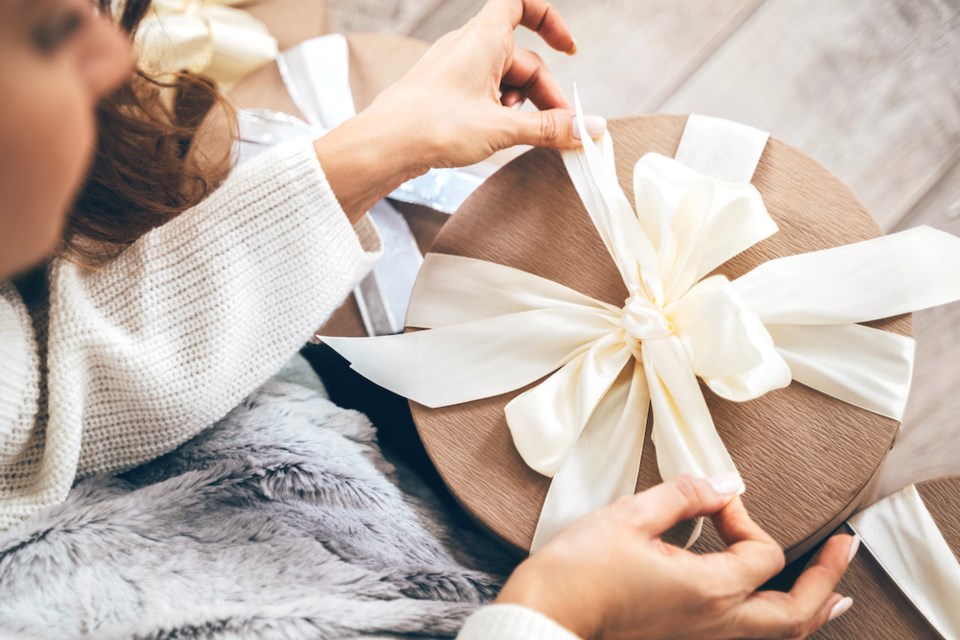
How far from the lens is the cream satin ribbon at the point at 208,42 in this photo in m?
0.95

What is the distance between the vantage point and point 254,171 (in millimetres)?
564

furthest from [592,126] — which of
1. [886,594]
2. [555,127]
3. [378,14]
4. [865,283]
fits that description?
[378,14]

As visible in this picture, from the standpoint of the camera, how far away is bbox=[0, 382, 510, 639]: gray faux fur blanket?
0.47 metres

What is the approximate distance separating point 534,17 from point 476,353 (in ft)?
1.15

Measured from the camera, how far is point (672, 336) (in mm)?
525

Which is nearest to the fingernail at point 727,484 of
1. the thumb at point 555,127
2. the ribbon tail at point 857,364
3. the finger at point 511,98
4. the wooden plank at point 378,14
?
the ribbon tail at point 857,364

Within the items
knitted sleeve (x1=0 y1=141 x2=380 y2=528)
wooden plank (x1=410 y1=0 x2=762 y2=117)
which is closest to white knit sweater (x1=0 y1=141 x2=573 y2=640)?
knitted sleeve (x1=0 y1=141 x2=380 y2=528)

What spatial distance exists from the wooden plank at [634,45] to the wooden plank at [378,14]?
240 mm

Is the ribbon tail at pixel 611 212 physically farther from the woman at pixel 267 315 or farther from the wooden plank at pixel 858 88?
the wooden plank at pixel 858 88

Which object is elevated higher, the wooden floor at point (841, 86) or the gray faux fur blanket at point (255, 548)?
the wooden floor at point (841, 86)

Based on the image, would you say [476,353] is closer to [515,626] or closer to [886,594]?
[515,626]

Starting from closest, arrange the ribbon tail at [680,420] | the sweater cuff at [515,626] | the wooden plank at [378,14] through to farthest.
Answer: the sweater cuff at [515,626]
the ribbon tail at [680,420]
the wooden plank at [378,14]

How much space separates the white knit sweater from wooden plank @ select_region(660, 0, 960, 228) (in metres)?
0.72

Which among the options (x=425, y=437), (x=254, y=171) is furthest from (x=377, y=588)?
(x=254, y=171)
